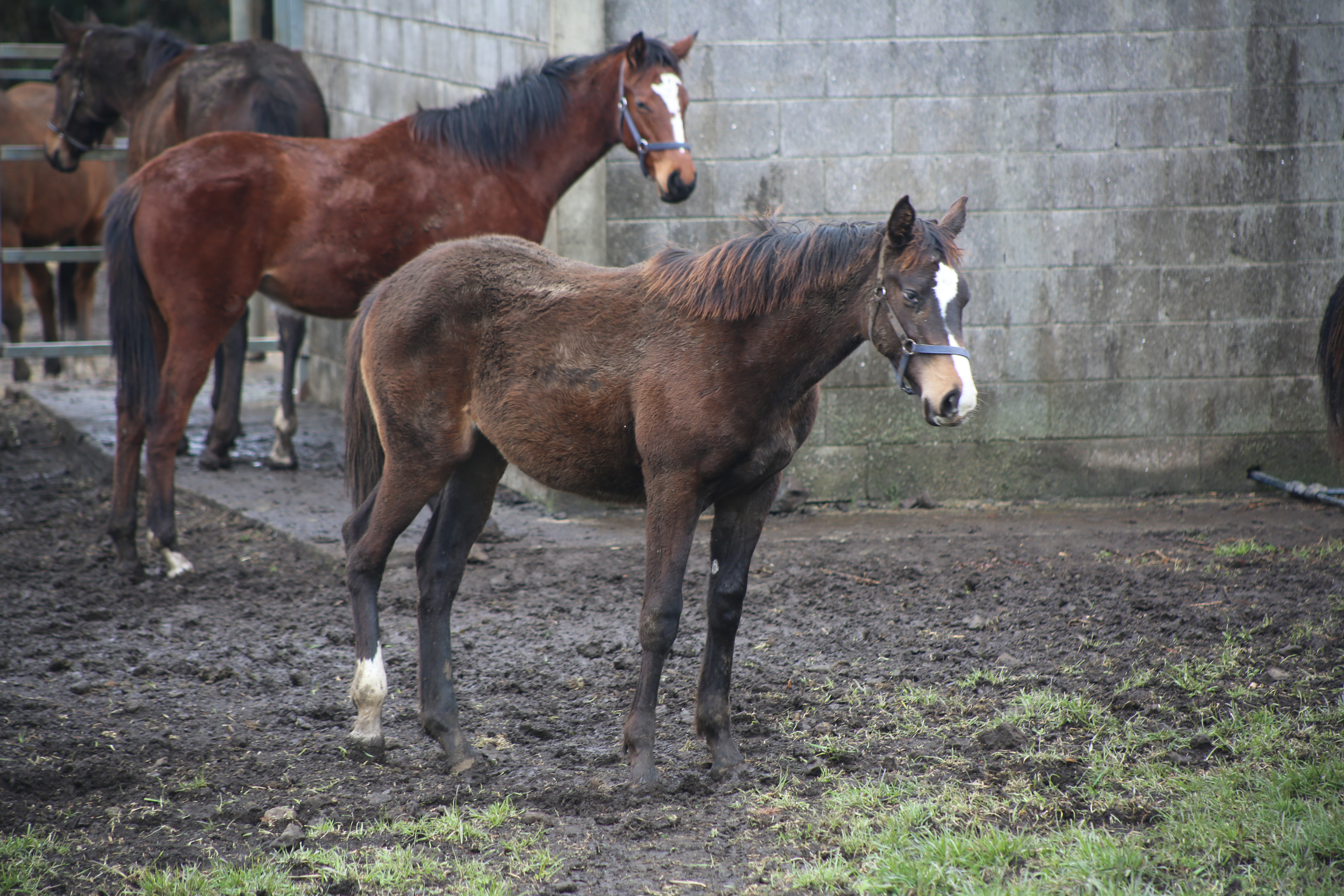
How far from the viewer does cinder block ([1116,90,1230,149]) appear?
22.3ft

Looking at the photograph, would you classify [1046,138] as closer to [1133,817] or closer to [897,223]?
[897,223]

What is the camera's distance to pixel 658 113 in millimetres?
5848

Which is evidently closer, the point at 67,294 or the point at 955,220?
the point at 955,220

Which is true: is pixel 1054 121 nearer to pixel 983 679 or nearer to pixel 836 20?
pixel 836 20

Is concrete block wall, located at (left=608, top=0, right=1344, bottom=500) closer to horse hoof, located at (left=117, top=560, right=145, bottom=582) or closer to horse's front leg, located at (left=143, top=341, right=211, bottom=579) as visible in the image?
horse's front leg, located at (left=143, top=341, right=211, bottom=579)

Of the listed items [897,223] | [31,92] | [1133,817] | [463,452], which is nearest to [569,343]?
[463,452]

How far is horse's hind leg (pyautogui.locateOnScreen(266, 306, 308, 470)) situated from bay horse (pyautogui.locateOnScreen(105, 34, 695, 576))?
139 centimetres

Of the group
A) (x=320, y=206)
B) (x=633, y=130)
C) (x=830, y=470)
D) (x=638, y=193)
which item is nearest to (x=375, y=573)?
(x=320, y=206)

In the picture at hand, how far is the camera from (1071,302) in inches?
273

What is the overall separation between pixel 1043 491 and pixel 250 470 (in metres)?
4.98

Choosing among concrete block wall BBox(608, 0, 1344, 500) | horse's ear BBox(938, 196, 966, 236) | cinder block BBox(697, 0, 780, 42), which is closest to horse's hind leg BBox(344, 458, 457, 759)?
horse's ear BBox(938, 196, 966, 236)

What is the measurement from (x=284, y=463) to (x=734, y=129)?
357 cm

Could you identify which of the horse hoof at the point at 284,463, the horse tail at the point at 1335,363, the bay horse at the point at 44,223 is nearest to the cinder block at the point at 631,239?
the horse hoof at the point at 284,463

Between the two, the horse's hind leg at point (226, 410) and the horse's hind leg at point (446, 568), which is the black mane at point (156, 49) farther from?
the horse's hind leg at point (446, 568)
